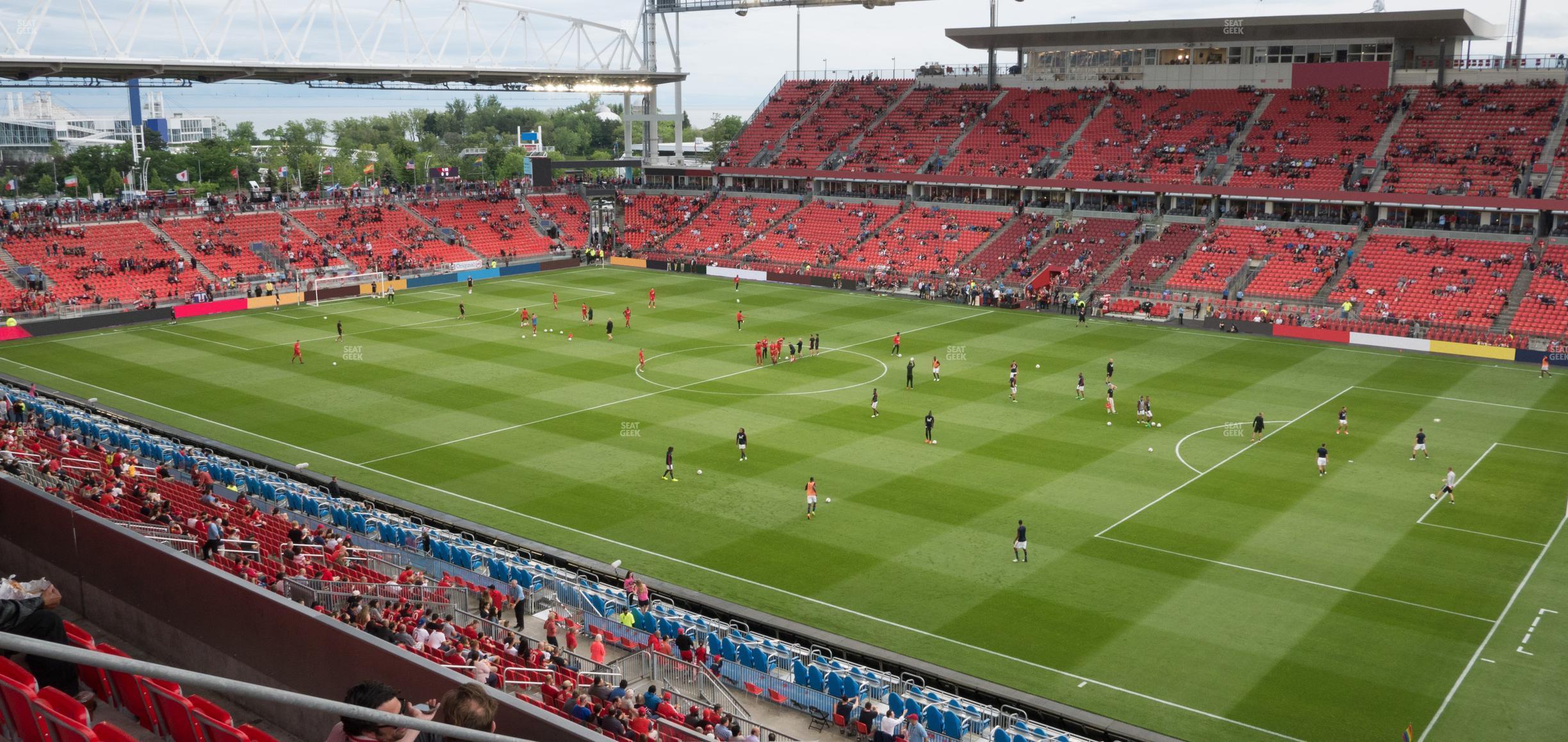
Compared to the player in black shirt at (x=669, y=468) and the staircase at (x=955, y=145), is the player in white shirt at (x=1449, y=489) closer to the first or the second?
the player in black shirt at (x=669, y=468)

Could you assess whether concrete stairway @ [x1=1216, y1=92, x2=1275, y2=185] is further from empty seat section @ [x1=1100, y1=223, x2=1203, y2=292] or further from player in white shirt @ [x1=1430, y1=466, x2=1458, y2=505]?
player in white shirt @ [x1=1430, y1=466, x2=1458, y2=505]

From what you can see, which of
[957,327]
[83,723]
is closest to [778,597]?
[83,723]

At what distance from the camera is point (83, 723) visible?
946cm

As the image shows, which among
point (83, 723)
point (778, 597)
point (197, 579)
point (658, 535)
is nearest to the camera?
point (83, 723)

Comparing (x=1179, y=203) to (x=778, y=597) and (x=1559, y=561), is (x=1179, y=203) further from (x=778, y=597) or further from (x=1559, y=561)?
(x=778, y=597)

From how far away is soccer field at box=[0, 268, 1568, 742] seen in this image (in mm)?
23156

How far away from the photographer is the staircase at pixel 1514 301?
2094 inches

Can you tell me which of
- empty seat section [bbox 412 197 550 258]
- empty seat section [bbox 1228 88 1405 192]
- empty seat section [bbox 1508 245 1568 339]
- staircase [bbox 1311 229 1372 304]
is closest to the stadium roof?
empty seat section [bbox 1228 88 1405 192]

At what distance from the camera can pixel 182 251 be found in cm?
7000

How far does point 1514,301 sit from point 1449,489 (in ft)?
94.7

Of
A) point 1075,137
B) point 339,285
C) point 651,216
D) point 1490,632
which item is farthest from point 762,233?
point 1490,632

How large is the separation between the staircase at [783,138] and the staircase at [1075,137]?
23.7 meters

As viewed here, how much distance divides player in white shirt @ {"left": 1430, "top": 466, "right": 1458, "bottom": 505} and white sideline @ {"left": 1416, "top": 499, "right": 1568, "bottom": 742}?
2.60 meters

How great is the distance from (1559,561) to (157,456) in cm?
3737
